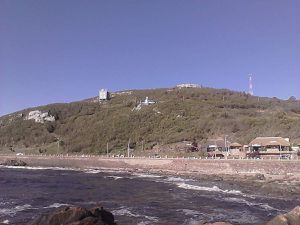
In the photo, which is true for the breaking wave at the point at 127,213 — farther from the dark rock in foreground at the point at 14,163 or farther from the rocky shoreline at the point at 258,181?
the dark rock in foreground at the point at 14,163

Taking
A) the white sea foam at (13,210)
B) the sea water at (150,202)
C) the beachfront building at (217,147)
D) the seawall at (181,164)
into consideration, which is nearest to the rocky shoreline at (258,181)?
the seawall at (181,164)

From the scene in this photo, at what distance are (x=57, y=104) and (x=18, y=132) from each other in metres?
34.0

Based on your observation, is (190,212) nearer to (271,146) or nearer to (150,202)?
(150,202)

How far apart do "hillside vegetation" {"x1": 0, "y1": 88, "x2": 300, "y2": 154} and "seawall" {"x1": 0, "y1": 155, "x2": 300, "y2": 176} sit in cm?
1935

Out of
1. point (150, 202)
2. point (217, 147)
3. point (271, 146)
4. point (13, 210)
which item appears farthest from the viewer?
point (217, 147)

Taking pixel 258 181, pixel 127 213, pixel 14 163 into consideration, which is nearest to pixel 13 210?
pixel 127 213

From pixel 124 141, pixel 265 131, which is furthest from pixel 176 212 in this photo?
pixel 124 141

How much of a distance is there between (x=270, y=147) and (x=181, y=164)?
786 inches

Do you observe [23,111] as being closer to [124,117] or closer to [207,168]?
[124,117]

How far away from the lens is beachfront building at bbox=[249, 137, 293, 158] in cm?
8569

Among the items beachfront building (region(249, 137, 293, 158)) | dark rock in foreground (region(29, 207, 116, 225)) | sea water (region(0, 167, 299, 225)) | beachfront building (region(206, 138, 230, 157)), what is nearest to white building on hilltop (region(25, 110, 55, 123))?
beachfront building (region(206, 138, 230, 157))

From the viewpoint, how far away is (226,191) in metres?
51.2

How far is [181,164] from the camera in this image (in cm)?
8225

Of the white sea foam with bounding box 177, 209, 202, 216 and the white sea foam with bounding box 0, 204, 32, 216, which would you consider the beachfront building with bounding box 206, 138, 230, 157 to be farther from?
the white sea foam with bounding box 0, 204, 32, 216
